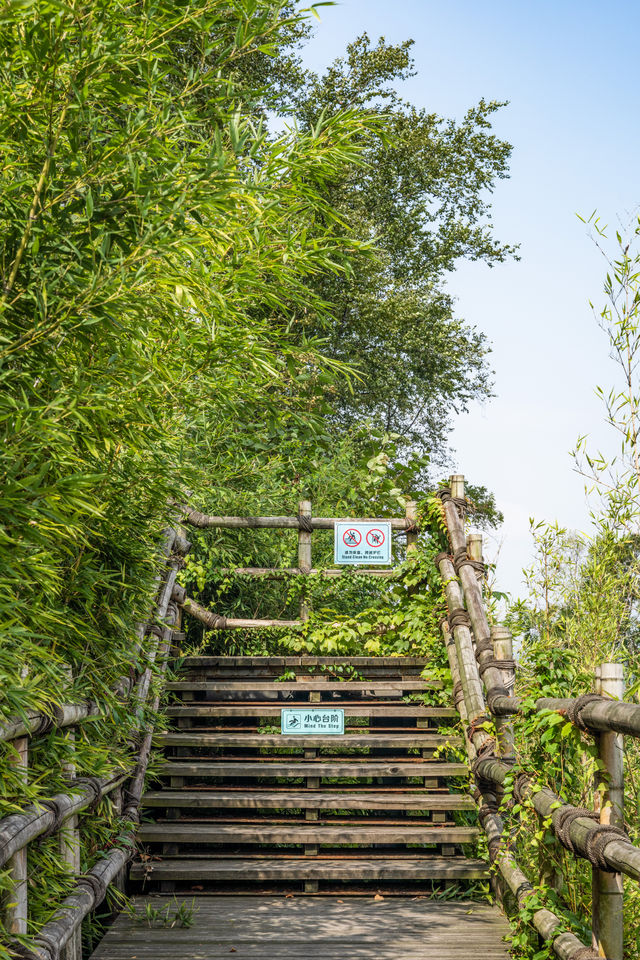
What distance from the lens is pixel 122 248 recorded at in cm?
254

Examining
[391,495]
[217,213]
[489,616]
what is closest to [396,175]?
[391,495]

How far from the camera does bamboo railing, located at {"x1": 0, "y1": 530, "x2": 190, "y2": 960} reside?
2.55 metres

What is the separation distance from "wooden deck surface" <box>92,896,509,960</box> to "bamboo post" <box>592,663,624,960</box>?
1103 millimetres

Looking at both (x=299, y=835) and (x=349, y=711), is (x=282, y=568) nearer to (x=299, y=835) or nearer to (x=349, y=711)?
(x=349, y=711)

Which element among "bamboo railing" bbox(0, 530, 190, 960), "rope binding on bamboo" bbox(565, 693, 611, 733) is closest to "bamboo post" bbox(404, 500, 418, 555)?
"bamboo railing" bbox(0, 530, 190, 960)

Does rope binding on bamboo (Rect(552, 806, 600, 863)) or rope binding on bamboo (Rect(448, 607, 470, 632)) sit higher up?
rope binding on bamboo (Rect(448, 607, 470, 632))

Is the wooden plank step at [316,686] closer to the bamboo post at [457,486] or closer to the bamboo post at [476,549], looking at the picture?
the bamboo post at [476,549]

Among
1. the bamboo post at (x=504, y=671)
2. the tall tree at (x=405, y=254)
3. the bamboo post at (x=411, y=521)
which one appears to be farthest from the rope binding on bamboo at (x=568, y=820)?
the tall tree at (x=405, y=254)

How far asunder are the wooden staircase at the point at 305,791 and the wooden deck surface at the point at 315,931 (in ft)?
0.56

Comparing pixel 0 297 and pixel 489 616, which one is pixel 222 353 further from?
pixel 489 616

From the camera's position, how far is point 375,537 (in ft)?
24.2

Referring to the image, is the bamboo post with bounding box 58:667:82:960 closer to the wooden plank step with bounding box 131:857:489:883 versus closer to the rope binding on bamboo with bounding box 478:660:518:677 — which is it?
the wooden plank step with bounding box 131:857:489:883

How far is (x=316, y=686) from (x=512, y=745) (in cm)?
189

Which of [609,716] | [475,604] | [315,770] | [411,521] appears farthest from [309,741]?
[609,716]
